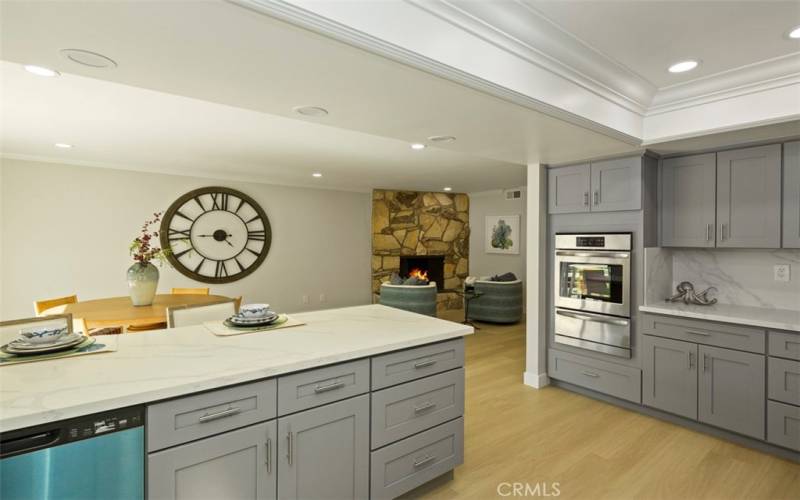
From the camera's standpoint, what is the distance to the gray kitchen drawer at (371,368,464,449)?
1.89m

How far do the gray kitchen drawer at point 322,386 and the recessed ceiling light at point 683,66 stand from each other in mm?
2431

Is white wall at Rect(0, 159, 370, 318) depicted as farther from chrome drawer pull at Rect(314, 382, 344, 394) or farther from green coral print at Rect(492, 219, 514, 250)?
chrome drawer pull at Rect(314, 382, 344, 394)

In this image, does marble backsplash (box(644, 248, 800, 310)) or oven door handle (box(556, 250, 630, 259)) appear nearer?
marble backsplash (box(644, 248, 800, 310))

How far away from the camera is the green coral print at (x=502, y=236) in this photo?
7.46 m

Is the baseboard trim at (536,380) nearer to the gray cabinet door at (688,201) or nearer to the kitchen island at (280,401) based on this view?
the gray cabinet door at (688,201)

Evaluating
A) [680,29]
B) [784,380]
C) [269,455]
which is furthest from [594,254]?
[269,455]

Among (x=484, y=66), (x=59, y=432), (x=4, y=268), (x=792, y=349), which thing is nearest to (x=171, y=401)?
(x=59, y=432)

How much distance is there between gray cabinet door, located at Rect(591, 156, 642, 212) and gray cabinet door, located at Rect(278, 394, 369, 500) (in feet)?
8.57

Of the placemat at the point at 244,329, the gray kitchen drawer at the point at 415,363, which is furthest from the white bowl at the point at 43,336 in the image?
the gray kitchen drawer at the point at 415,363

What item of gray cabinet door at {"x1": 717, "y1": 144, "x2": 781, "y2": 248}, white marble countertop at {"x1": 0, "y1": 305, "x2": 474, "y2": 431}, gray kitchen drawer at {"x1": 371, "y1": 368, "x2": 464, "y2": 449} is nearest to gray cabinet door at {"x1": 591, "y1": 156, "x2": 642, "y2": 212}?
gray cabinet door at {"x1": 717, "y1": 144, "x2": 781, "y2": 248}

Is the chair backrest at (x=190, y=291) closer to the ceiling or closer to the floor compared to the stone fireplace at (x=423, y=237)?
closer to the floor

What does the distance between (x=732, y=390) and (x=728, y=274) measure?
1054mm

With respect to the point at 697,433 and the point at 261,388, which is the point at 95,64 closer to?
the point at 261,388

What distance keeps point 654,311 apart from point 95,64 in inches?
146
